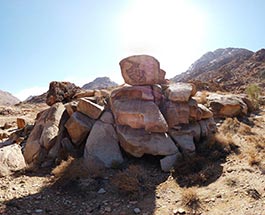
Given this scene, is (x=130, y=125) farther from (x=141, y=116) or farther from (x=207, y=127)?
(x=207, y=127)

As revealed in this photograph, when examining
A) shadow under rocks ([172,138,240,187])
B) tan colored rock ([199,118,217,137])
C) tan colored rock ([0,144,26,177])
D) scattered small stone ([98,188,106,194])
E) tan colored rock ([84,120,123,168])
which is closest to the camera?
scattered small stone ([98,188,106,194])

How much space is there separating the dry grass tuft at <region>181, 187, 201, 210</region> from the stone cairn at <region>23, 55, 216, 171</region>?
167 centimetres

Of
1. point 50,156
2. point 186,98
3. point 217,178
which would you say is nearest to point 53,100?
point 50,156

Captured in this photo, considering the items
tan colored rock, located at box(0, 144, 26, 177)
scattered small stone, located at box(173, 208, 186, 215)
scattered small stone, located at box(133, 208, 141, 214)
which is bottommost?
scattered small stone, located at box(173, 208, 186, 215)

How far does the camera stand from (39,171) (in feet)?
25.1

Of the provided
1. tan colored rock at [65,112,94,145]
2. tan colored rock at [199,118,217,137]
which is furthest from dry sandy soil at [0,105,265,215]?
tan colored rock at [65,112,94,145]

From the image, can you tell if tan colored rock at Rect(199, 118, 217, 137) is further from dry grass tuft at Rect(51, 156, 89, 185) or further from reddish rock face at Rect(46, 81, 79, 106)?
reddish rock face at Rect(46, 81, 79, 106)

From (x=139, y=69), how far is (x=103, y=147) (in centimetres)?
297

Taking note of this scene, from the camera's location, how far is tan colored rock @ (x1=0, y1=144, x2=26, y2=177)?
7.25 m

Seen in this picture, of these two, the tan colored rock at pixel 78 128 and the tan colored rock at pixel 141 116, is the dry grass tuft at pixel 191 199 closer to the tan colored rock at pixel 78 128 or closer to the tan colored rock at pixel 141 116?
the tan colored rock at pixel 141 116

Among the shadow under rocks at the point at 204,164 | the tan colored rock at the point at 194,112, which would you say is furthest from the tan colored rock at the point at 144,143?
the tan colored rock at the point at 194,112

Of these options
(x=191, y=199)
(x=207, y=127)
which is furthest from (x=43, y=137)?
(x=207, y=127)

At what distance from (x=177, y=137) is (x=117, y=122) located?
2009mm

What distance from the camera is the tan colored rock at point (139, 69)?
29.9 ft
